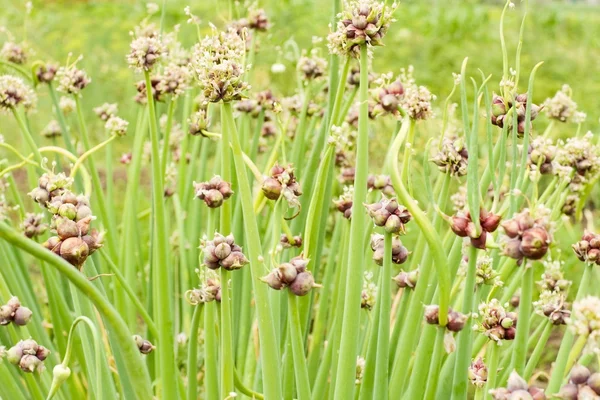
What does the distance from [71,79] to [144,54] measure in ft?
1.11

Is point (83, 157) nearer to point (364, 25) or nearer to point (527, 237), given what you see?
point (364, 25)

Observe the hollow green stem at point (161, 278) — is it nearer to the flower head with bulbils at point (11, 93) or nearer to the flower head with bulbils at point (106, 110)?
the flower head with bulbils at point (11, 93)

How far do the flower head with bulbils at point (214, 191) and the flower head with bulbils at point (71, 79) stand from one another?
23.7 inches

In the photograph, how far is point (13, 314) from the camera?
86cm

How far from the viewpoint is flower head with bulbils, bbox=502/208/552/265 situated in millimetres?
534

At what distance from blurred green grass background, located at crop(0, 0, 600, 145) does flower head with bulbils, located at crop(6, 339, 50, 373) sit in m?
2.39

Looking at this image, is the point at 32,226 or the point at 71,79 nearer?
the point at 32,226

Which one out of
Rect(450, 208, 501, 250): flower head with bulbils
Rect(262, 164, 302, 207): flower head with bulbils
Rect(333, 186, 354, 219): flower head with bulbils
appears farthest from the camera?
Rect(333, 186, 354, 219): flower head with bulbils

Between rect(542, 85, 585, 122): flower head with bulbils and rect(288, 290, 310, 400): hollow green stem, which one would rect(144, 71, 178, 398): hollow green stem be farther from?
rect(542, 85, 585, 122): flower head with bulbils

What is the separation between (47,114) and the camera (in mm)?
3658

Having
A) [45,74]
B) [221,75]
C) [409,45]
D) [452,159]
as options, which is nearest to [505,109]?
[452,159]

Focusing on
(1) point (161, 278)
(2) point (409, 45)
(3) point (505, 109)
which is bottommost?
(1) point (161, 278)

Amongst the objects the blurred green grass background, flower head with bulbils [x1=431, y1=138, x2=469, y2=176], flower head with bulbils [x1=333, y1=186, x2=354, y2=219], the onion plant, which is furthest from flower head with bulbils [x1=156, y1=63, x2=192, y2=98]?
the blurred green grass background

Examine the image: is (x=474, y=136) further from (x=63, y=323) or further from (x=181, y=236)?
(x=63, y=323)
